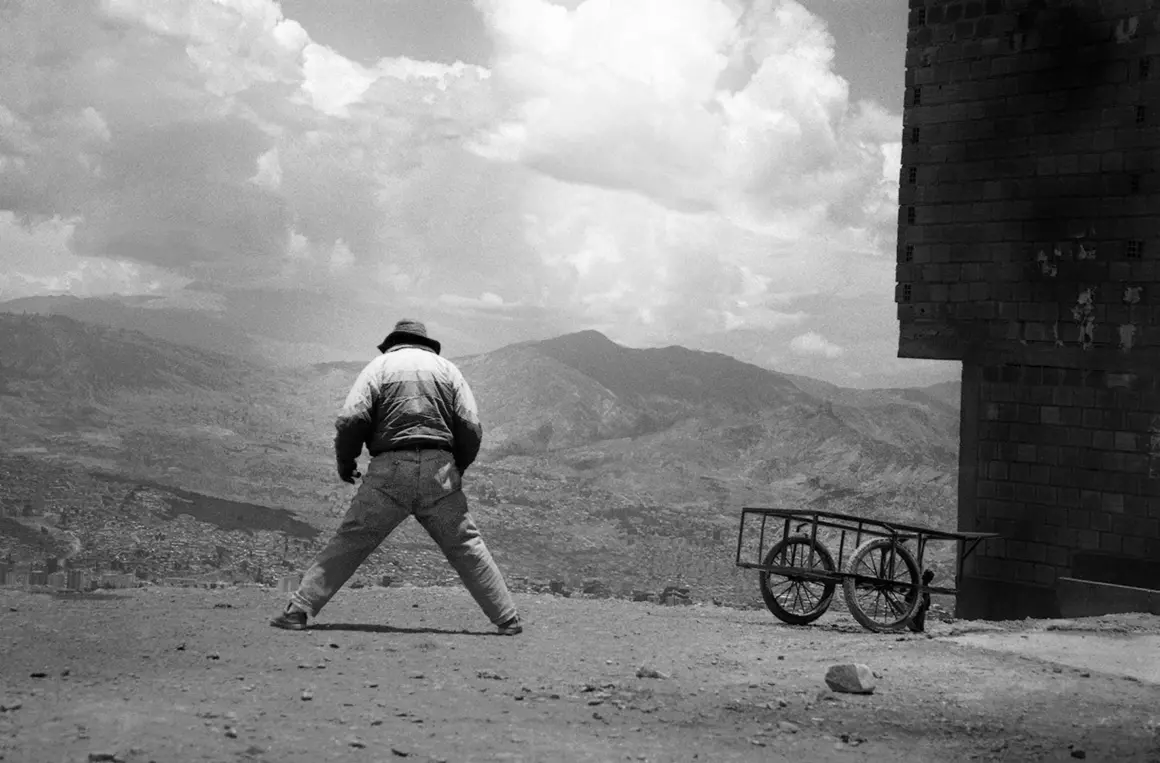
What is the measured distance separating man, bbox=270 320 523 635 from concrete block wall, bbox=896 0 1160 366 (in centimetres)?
842

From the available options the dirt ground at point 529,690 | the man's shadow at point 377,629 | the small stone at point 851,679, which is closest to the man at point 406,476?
the man's shadow at point 377,629

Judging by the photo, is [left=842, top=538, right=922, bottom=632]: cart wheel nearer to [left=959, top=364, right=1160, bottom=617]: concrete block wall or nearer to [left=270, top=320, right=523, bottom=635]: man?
[left=270, top=320, right=523, bottom=635]: man

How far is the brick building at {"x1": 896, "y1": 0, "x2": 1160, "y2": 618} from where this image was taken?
1395 cm

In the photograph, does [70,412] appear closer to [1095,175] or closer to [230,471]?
[230,471]

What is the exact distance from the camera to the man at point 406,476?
9.19m

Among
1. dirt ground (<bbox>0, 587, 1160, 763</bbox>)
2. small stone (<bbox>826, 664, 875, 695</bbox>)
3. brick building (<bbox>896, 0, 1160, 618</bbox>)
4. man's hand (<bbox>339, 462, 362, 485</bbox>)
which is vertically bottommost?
dirt ground (<bbox>0, 587, 1160, 763</bbox>)

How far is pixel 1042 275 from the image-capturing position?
14656mm

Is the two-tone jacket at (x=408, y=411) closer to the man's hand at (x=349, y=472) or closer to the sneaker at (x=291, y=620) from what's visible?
the man's hand at (x=349, y=472)

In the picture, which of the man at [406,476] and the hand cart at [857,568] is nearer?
the man at [406,476]

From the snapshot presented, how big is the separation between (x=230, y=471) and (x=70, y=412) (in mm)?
27479

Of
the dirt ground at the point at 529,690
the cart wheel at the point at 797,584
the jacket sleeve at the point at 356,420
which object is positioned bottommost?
the dirt ground at the point at 529,690

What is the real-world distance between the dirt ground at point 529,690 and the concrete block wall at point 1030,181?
4896 mm

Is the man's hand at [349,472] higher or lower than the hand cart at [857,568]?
higher

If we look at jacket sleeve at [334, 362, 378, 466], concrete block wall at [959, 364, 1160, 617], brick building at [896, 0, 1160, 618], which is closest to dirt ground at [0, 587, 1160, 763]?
jacket sleeve at [334, 362, 378, 466]
